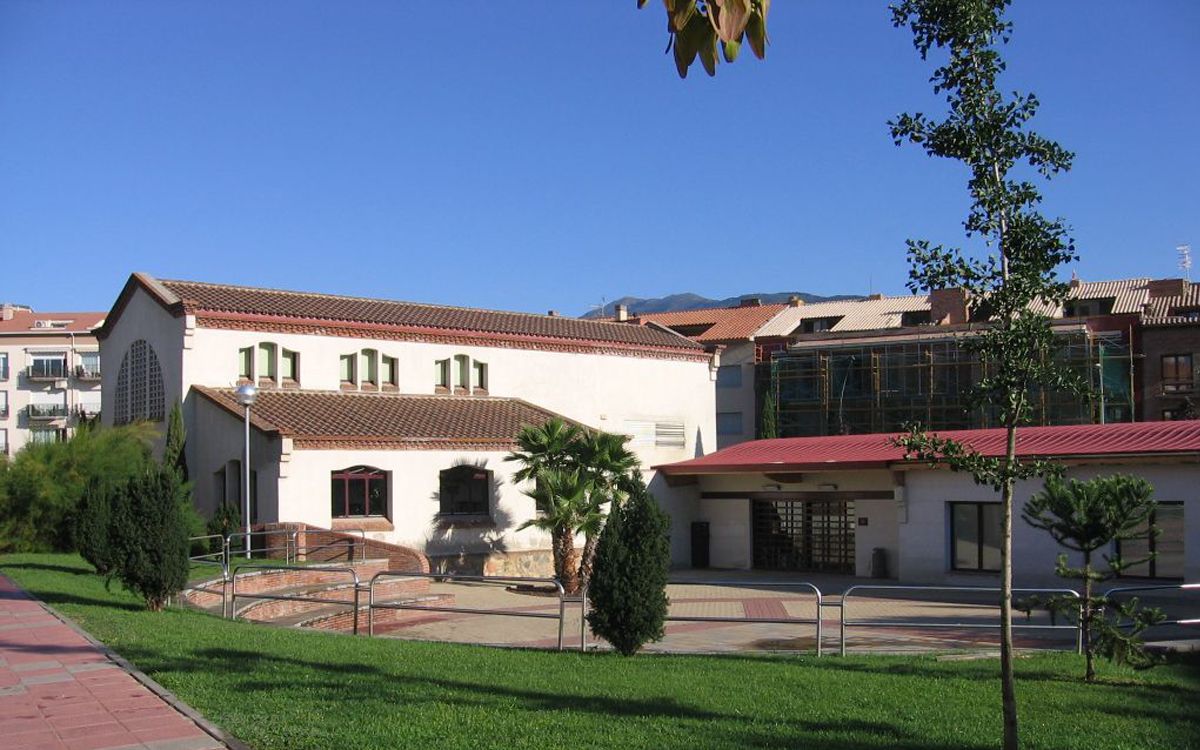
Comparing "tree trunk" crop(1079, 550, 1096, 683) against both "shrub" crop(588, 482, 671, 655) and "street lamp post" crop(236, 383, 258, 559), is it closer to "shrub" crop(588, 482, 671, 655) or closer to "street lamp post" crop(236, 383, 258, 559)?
"shrub" crop(588, 482, 671, 655)

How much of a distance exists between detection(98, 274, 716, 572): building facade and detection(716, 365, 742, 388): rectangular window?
78.1 feet

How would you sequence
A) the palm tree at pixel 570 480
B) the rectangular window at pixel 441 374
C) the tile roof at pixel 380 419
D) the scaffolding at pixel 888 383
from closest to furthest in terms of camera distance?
the palm tree at pixel 570 480, the tile roof at pixel 380 419, the rectangular window at pixel 441 374, the scaffolding at pixel 888 383

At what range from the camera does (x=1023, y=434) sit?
31906 mm

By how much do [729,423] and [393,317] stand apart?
30970mm

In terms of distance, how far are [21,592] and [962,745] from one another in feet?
52.6

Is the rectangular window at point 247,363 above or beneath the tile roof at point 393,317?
beneath

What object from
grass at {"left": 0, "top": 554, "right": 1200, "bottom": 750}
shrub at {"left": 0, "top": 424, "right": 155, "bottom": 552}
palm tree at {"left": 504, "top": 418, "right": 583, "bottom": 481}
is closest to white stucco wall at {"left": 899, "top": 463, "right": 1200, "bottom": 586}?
palm tree at {"left": 504, "top": 418, "right": 583, "bottom": 481}

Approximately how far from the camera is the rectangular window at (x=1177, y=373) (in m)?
54.9

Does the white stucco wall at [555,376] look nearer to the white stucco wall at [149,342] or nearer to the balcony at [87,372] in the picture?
the white stucco wall at [149,342]

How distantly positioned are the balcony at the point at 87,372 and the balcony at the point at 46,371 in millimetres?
912

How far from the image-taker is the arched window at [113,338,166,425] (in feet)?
114

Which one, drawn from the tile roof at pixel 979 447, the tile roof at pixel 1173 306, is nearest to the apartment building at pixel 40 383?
the tile roof at pixel 979 447

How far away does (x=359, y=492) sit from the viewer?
3102 centimetres

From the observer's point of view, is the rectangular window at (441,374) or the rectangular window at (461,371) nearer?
the rectangular window at (441,374)
